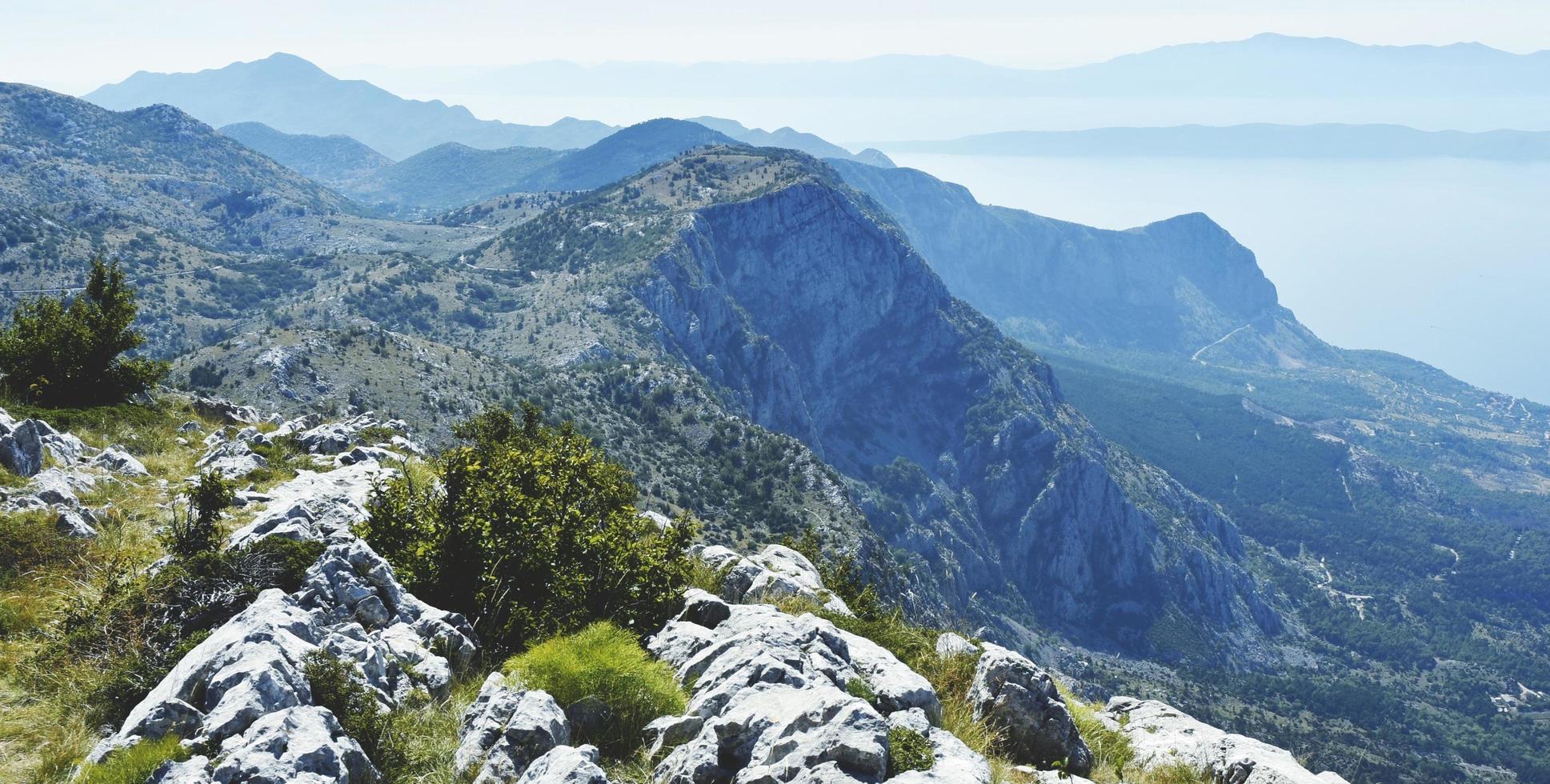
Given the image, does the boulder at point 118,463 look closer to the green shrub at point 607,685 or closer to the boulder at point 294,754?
the green shrub at point 607,685

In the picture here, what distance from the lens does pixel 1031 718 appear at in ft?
49.2

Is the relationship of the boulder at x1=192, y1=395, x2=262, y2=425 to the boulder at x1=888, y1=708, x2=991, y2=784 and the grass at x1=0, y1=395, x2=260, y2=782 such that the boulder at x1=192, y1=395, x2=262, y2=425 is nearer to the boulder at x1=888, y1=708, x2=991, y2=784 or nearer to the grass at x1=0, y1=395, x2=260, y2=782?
the grass at x1=0, y1=395, x2=260, y2=782

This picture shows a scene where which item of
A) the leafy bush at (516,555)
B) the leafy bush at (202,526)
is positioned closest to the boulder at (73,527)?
the leafy bush at (202,526)

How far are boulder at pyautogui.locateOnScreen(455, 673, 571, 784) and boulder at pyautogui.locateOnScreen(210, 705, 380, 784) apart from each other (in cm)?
122

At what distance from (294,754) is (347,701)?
5.76 feet

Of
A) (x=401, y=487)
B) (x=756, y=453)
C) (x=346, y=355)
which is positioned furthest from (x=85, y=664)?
(x=756, y=453)

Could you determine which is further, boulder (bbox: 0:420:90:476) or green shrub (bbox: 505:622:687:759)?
boulder (bbox: 0:420:90:476)

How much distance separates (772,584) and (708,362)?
172478 mm

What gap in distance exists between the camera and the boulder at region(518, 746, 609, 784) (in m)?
9.50

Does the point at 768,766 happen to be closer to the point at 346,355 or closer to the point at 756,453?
the point at 346,355

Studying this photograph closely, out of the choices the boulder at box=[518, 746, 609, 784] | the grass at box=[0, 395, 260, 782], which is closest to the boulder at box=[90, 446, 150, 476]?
the grass at box=[0, 395, 260, 782]

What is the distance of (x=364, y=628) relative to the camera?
13781 millimetres

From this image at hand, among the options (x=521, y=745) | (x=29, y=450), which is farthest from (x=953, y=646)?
(x=29, y=450)

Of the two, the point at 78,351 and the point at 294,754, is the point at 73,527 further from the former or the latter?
the point at 78,351
